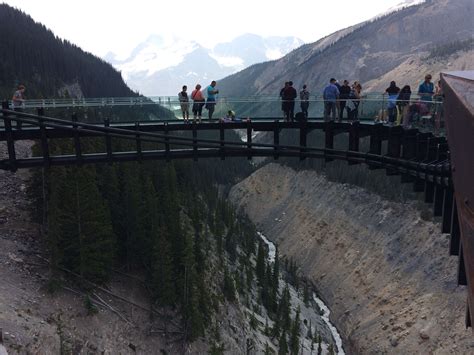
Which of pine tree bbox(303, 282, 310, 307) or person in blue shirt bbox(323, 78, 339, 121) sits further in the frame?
pine tree bbox(303, 282, 310, 307)

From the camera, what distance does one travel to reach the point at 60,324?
25.7m

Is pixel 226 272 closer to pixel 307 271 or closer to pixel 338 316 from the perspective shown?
pixel 338 316

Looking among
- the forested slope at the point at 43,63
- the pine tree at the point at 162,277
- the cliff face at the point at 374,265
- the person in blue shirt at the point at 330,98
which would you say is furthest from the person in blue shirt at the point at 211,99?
the forested slope at the point at 43,63

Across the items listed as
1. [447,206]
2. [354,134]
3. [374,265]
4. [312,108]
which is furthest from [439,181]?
[374,265]

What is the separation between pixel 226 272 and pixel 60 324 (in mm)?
26676

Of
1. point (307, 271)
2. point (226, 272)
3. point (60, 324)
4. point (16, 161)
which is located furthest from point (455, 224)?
point (307, 271)

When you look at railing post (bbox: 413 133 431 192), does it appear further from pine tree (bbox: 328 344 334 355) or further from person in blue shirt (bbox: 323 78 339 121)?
pine tree (bbox: 328 344 334 355)

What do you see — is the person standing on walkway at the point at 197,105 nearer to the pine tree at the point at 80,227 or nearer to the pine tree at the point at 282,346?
the pine tree at the point at 80,227

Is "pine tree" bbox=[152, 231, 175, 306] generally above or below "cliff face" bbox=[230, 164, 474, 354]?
above

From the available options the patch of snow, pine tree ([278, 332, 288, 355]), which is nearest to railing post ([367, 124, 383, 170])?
pine tree ([278, 332, 288, 355])

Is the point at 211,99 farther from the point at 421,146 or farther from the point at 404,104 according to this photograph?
the point at 421,146

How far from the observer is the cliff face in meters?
45.4

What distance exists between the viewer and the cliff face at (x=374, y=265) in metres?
45.4

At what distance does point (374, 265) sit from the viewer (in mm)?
61562
